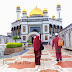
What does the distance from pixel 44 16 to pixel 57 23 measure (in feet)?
40.8

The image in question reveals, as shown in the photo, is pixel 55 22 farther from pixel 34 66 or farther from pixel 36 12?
pixel 34 66

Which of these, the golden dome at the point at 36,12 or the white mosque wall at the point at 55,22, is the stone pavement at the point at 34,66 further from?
the white mosque wall at the point at 55,22

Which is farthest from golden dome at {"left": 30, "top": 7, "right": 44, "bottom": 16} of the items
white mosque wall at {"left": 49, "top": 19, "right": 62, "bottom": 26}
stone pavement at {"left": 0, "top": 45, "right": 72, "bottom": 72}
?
stone pavement at {"left": 0, "top": 45, "right": 72, "bottom": 72}

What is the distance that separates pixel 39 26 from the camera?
131 ft

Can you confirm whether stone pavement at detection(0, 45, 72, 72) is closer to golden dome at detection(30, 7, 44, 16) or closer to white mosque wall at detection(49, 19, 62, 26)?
golden dome at detection(30, 7, 44, 16)

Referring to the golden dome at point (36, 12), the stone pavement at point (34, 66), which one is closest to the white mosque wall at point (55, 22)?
the golden dome at point (36, 12)

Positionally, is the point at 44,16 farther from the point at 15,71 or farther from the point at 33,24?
the point at 15,71

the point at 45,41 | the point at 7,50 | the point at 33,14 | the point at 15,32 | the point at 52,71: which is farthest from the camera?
the point at 15,32

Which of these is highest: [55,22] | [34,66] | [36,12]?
[36,12]

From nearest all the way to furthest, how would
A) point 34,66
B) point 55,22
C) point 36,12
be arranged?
1. point 34,66
2. point 36,12
3. point 55,22

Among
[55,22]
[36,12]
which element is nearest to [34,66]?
[36,12]

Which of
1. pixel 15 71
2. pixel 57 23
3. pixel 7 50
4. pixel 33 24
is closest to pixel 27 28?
pixel 33 24

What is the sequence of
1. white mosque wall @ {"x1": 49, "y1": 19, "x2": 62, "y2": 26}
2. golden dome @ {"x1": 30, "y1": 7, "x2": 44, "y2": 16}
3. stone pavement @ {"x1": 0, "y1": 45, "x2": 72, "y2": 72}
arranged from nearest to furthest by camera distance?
stone pavement @ {"x1": 0, "y1": 45, "x2": 72, "y2": 72} → golden dome @ {"x1": 30, "y1": 7, "x2": 44, "y2": 16} → white mosque wall @ {"x1": 49, "y1": 19, "x2": 62, "y2": 26}

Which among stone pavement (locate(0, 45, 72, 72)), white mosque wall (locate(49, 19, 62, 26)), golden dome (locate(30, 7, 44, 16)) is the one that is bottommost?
stone pavement (locate(0, 45, 72, 72))
